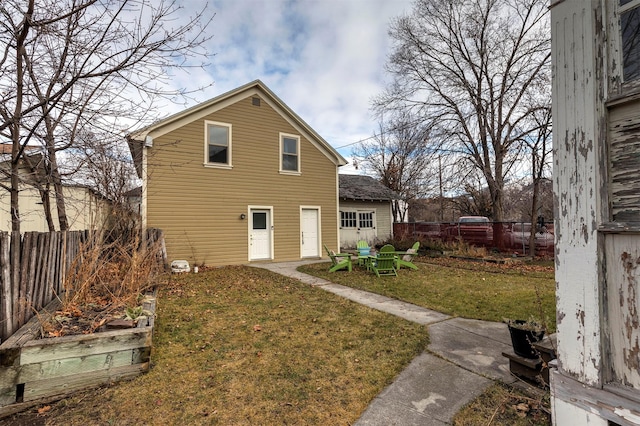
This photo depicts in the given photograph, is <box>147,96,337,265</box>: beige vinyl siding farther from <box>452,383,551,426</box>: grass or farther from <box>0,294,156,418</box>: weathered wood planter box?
<box>452,383,551,426</box>: grass

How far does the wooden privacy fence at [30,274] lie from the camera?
3.15 meters

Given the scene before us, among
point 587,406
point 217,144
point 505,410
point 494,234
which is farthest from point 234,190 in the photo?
point 494,234

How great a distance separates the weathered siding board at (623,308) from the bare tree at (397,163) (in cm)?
1872

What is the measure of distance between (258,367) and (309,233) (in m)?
9.72

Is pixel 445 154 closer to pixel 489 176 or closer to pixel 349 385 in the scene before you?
pixel 489 176

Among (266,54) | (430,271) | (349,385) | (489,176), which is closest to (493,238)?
(489,176)

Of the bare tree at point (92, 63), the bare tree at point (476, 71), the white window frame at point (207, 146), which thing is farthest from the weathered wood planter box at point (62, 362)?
the bare tree at point (476, 71)

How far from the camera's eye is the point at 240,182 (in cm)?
1147

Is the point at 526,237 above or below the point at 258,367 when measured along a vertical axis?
above

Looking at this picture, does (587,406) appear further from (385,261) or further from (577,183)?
(385,261)

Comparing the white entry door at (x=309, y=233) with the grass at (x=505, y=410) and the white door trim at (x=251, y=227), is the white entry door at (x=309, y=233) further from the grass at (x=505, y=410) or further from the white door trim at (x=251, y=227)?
the grass at (x=505, y=410)

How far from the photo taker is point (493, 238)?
532 inches

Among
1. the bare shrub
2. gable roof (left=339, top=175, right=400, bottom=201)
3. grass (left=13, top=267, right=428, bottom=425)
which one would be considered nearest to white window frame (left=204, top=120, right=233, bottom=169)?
the bare shrub

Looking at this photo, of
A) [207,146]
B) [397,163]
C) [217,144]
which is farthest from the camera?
[397,163]
